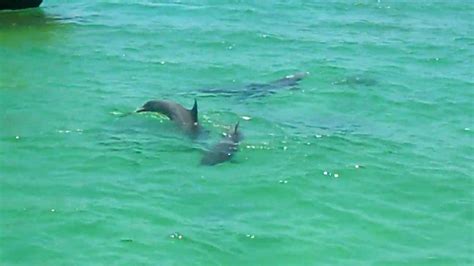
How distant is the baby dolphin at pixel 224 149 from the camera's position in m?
11.0

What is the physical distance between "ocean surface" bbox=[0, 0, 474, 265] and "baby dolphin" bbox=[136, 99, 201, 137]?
0.13 m

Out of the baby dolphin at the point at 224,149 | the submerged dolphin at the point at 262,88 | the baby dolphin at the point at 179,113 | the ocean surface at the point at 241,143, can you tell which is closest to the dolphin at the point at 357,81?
the ocean surface at the point at 241,143

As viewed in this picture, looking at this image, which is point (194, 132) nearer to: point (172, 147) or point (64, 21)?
point (172, 147)

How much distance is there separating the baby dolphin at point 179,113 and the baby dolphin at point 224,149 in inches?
16.2

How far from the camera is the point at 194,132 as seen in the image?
38.9ft

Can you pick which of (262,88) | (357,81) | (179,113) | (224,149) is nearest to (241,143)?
(224,149)

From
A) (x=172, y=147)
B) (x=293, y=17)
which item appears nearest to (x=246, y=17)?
(x=293, y=17)

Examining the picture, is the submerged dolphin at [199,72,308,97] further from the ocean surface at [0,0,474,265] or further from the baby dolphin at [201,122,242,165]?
the baby dolphin at [201,122,242,165]

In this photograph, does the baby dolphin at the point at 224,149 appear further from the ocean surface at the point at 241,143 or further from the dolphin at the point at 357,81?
the dolphin at the point at 357,81

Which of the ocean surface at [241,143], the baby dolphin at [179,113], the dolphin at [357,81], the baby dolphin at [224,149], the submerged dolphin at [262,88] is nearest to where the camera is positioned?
the ocean surface at [241,143]

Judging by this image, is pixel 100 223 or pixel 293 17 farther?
pixel 293 17

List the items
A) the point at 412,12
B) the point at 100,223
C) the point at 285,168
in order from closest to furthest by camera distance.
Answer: the point at 100,223, the point at 285,168, the point at 412,12

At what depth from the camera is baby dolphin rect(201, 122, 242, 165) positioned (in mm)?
11016

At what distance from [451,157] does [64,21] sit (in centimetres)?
895
